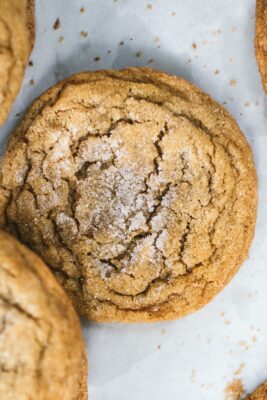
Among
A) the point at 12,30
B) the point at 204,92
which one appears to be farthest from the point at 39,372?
the point at 204,92

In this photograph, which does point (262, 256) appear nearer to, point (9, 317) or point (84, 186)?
point (84, 186)

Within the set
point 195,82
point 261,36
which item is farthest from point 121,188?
point 261,36

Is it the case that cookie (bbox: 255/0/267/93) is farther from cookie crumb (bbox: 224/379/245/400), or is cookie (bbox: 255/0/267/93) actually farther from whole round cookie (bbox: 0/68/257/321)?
cookie crumb (bbox: 224/379/245/400)

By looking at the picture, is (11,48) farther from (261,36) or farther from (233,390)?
(233,390)

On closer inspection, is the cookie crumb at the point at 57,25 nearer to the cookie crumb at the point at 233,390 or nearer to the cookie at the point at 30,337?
the cookie at the point at 30,337

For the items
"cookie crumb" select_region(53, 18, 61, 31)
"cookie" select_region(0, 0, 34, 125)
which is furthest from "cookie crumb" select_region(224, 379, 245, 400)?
"cookie crumb" select_region(53, 18, 61, 31)

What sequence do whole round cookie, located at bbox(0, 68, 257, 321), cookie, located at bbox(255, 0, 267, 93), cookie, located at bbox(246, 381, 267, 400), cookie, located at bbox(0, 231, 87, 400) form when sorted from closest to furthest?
1. cookie, located at bbox(0, 231, 87, 400)
2. whole round cookie, located at bbox(0, 68, 257, 321)
3. cookie, located at bbox(255, 0, 267, 93)
4. cookie, located at bbox(246, 381, 267, 400)

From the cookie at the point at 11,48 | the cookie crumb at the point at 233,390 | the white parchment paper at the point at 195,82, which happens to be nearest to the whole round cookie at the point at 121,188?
the white parchment paper at the point at 195,82
